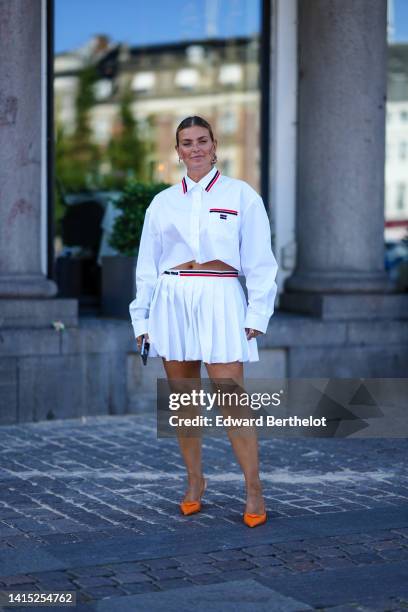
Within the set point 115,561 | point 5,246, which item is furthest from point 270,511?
point 5,246

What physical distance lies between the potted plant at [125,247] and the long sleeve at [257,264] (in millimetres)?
3983

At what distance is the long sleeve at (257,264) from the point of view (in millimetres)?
5637

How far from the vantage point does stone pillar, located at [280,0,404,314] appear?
987cm

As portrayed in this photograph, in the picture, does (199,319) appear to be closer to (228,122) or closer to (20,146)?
(20,146)

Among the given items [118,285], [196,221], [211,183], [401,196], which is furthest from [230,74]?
[196,221]

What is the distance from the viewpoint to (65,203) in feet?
34.7

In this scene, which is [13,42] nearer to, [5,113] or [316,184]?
[5,113]

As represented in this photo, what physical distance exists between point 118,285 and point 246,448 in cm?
434

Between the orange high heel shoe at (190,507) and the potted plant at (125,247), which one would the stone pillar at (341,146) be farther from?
the orange high heel shoe at (190,507)

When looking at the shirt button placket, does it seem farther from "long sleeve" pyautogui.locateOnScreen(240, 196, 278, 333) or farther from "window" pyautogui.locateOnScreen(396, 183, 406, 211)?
"window" pyautogui.locateOnScreen(396, 183, 406, 211)

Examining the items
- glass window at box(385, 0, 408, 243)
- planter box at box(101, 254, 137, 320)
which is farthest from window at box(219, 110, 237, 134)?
planter box at box(101, 254, 137, 320)

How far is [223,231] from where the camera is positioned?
5.63 meters

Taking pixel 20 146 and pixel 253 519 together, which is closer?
pixel 253 519

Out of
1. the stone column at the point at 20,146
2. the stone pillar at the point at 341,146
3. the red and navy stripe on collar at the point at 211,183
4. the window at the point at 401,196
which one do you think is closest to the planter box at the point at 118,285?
the stone column at the point at 20,146
